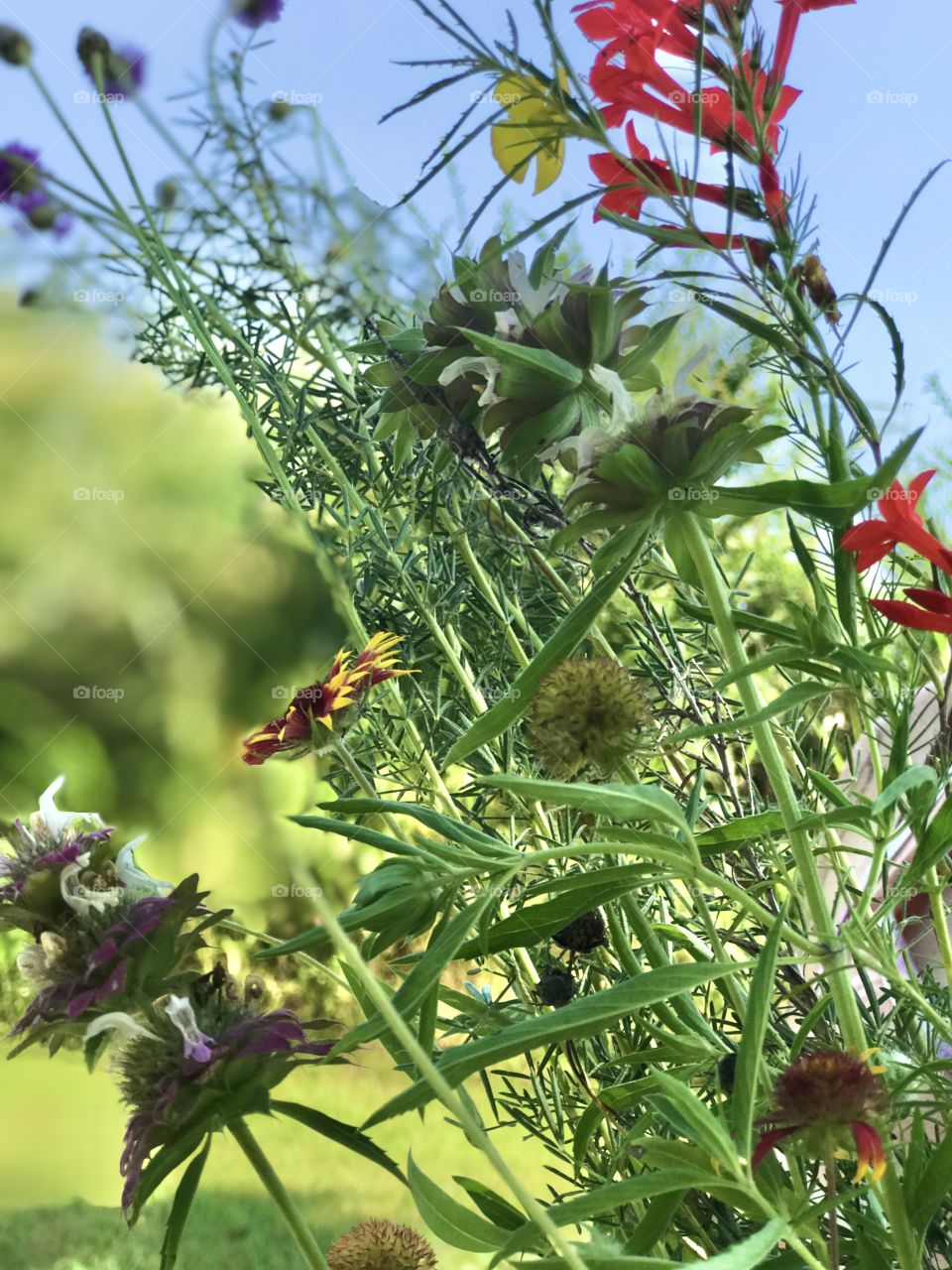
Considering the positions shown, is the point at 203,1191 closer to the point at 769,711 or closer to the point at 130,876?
the point at 130,876

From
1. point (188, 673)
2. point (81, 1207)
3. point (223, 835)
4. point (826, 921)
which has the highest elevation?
point (826, 921)

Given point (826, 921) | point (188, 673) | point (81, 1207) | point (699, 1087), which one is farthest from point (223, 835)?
point (826, 921)

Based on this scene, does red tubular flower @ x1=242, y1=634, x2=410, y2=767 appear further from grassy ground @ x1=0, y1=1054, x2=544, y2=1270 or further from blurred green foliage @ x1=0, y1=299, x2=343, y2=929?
blurred green foliage @ x1=0, y1=299, x2=343, y2=929

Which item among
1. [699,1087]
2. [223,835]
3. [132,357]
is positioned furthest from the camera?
[223,835]

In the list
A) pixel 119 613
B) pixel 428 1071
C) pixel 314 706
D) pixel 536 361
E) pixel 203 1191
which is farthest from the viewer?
pixel 119 613

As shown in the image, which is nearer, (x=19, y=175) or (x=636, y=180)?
(x=636, y=180)

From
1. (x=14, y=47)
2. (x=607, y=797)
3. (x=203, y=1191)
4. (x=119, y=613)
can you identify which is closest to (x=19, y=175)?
(x=14, y=47)

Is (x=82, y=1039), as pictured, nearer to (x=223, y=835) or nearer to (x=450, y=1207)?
(x=450, y=1207)

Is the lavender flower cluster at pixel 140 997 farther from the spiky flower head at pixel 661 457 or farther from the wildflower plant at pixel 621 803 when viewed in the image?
the spiky flower head at pixel 661 457
